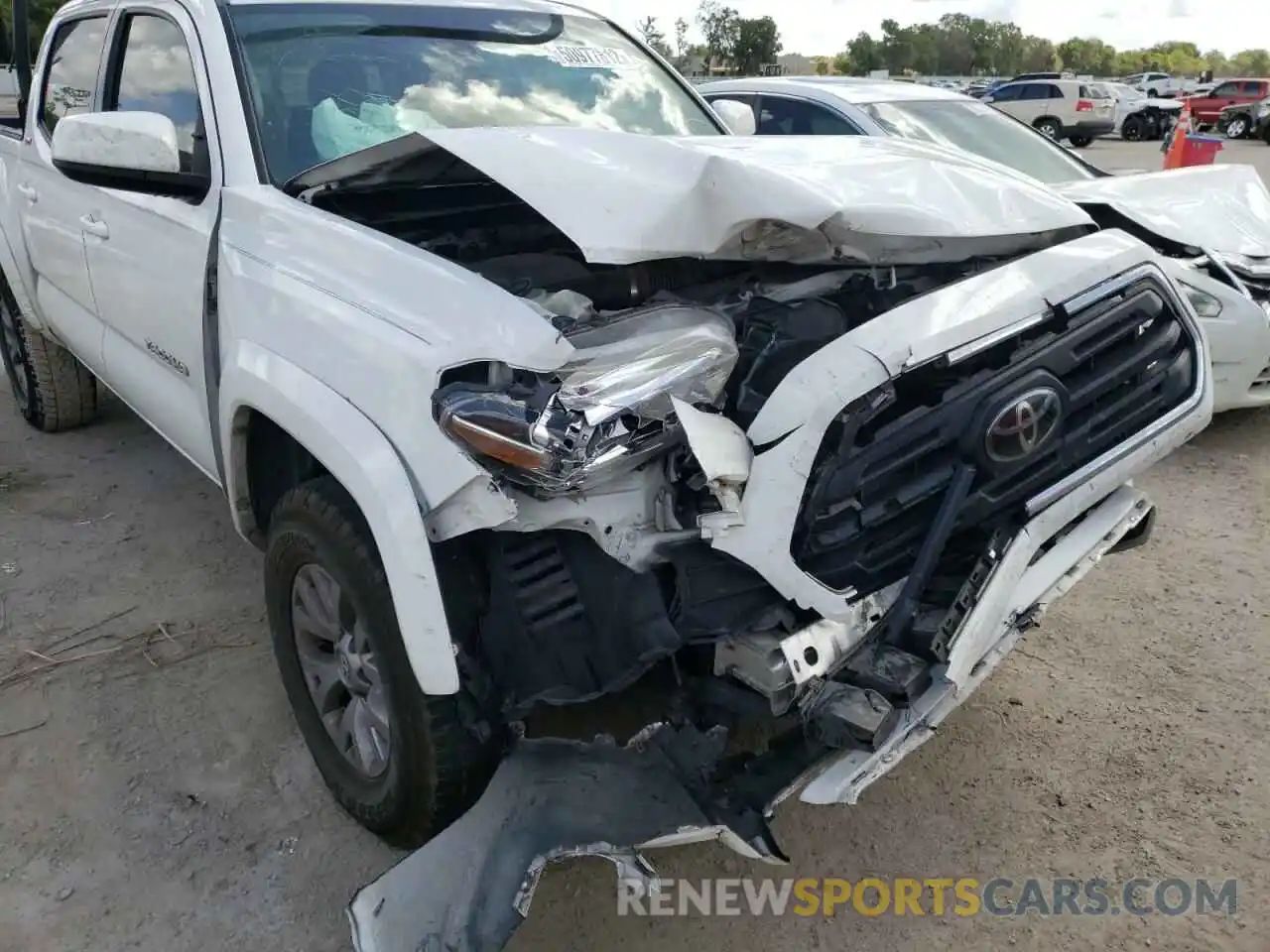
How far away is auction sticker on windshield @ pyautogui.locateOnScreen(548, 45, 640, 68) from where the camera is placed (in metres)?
3.37

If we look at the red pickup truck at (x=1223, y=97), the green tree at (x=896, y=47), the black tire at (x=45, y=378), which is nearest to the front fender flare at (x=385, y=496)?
the black tire at (x=45, y=378)

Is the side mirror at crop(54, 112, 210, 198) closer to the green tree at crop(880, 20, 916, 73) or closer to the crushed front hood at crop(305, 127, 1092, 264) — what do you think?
the crushed front hood at crop(305, 127, 1092, 264)

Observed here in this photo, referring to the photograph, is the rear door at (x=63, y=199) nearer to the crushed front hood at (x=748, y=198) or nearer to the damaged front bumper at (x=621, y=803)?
the crushed front hood at (x=748, y=198)

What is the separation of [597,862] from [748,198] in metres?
1.57

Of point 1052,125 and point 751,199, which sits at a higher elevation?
point 751,199

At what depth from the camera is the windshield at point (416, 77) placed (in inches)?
109

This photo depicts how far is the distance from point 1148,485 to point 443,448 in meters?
3.83

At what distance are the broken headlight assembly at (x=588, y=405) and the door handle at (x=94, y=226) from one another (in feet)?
7.08

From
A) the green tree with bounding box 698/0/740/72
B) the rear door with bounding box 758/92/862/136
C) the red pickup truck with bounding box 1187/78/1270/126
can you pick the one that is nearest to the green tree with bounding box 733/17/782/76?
the green tree with bounding box 698/0/740/72

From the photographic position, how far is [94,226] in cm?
345

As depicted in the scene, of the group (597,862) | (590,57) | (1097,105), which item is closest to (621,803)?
(597,862)

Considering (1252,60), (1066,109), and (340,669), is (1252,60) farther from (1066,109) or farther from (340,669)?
(340,669)

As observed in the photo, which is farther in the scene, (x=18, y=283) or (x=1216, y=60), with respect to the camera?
(x=1216, y=60)

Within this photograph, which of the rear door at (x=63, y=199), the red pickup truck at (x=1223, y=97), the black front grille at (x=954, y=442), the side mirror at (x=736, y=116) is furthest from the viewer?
the red pickup truck at (x=1223, y=97)
